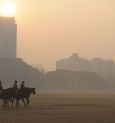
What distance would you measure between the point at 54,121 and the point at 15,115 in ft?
20.9

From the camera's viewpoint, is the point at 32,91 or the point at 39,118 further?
the point at 32,91

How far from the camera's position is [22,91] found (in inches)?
2105

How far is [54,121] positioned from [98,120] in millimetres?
3229

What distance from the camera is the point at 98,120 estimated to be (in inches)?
1577

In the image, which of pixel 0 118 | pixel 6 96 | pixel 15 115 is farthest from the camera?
pixel 6 96

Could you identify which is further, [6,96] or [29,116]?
[6,96]

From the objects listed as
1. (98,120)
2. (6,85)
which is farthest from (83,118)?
(6,85)

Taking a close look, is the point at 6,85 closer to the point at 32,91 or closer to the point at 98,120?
the point at 32,91

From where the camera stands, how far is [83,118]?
41.7m

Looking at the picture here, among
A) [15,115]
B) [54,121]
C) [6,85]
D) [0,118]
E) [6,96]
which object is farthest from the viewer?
[6,85]

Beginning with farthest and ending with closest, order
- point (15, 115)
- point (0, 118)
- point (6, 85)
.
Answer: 1. point (6, 85)
2. point (15, 115)
3. point (0, 118)

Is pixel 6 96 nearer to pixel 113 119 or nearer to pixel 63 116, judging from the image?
pixel 63 116

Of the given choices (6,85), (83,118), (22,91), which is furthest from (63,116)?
(6,85)

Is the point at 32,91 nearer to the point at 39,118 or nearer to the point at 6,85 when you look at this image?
the point at 39,118
